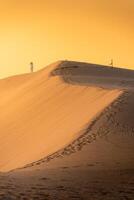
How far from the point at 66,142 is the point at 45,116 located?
8387mm

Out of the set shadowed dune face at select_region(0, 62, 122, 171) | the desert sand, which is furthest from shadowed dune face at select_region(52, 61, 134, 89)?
shadowed dune face at select_region(0, 62, 122, 171)

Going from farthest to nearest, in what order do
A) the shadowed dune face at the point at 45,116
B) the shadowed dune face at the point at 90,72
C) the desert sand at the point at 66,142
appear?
1. the shadowed dune face at the point at 90,72
2. the shadowed dune face at the point at 45,116
3. the desert sand at the point at 66,142

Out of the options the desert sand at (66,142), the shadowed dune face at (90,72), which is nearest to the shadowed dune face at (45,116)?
the desert sand at (66,142)

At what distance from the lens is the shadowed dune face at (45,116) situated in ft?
64.4

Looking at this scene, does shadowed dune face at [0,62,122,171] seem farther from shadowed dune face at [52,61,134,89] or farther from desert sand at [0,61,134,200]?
shadowed dune face at [52,61,134,89]

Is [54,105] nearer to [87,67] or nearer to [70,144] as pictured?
[70,144]

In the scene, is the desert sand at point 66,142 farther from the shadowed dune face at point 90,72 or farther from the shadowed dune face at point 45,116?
the shadowed dune face at point 90,72

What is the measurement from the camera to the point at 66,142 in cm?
1795

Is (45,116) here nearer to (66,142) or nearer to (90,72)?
(66,142)

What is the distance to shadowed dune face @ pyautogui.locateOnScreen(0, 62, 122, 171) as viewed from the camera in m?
19.6

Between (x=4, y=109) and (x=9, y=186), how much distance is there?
23025 mm

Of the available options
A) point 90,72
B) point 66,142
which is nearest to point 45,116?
point 66,142

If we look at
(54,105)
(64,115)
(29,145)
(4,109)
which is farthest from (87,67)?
(29,145)

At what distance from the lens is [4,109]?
113 feet
